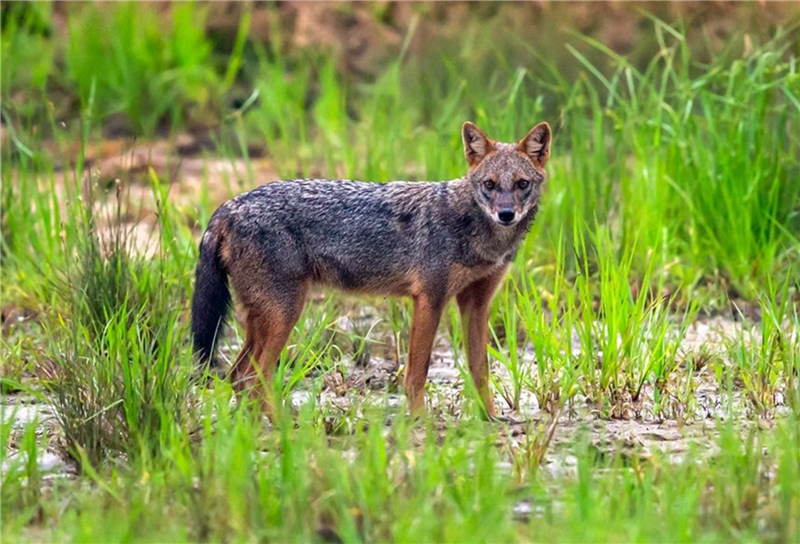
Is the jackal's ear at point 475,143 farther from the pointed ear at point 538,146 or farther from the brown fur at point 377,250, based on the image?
the pointed ear at point 538,146

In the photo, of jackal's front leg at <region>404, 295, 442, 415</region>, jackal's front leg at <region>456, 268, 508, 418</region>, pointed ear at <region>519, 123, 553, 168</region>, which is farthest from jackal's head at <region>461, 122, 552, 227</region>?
jackal's front leg at <region>404, 295, 442, 415</region>

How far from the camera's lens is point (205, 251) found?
5895 millimetres

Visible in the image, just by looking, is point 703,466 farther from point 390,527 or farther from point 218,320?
point 218,320

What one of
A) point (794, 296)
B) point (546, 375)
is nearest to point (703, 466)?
point (546, 375)

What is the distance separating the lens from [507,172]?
18.9 feet

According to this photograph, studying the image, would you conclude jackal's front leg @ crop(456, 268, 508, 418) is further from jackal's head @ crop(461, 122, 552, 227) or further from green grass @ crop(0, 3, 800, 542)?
jackal's head @ crop(461, 122, 552, 227)

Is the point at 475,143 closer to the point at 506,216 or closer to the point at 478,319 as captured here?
the point at 506,216

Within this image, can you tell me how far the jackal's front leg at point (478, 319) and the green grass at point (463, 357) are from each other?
0.38ft

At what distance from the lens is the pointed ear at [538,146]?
19.2ft

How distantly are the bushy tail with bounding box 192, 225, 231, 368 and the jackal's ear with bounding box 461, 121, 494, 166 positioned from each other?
46.3 inches

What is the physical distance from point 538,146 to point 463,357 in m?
1.30

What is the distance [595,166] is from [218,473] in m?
4.07

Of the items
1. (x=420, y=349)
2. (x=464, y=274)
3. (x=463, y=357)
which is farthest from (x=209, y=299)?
(x=463, y=357)

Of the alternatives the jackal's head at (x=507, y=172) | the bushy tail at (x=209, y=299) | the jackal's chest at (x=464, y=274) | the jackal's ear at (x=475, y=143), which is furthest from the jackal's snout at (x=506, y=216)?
Answer: the bushy tail at (x=209, y=299)
